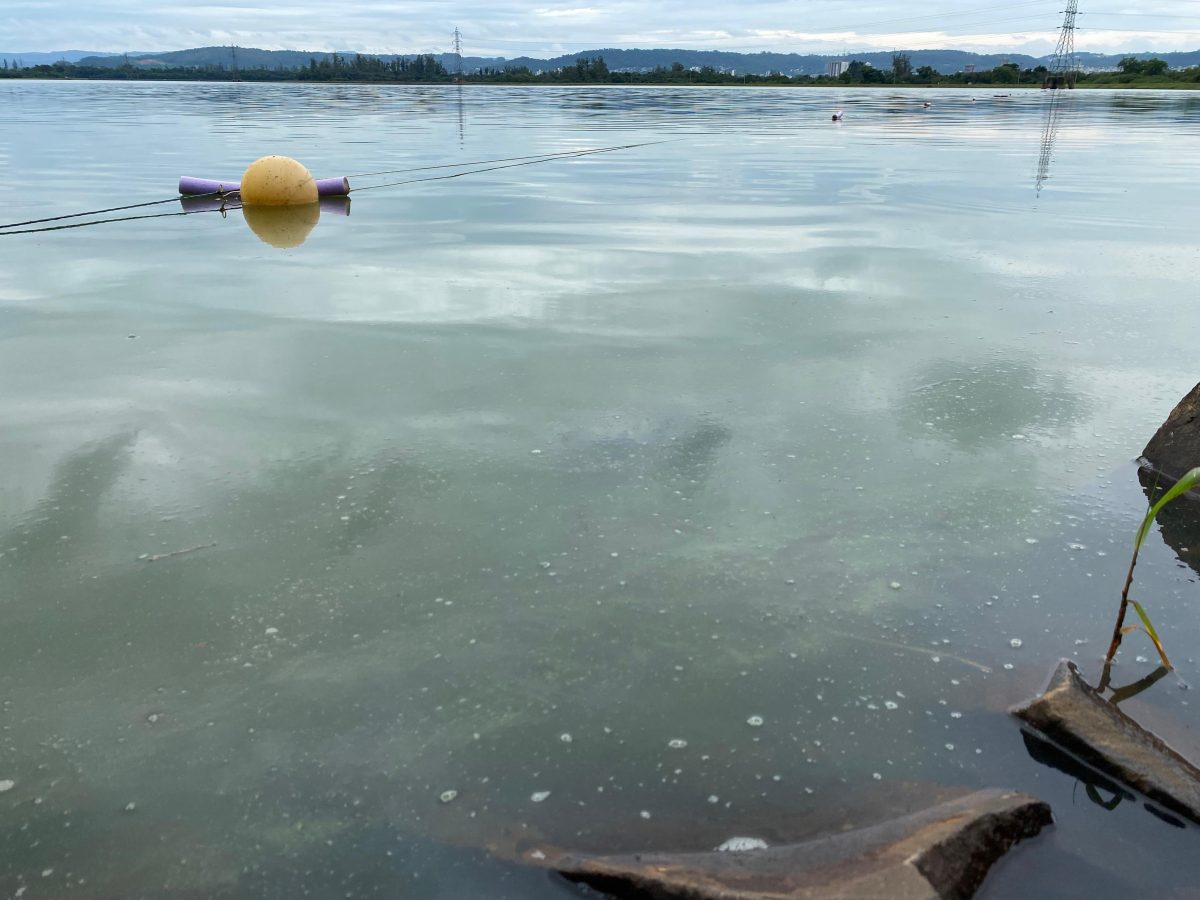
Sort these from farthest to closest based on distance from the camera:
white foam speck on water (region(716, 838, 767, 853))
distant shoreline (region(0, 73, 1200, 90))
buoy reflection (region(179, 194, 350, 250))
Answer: distant shoreline (region(0, 73, 1200, 90))
buoy reflection (region(179, 194, 350, 250))
white foam speck on water (region(716, 838, 767, 853))

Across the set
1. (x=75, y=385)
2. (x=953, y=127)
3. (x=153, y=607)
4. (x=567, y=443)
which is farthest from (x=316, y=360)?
(x=953, y=127)

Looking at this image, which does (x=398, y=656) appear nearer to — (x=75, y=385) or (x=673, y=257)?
(x=75, y=385)

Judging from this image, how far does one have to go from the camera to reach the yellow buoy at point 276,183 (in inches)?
481

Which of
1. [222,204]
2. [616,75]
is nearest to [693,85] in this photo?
[616,75]

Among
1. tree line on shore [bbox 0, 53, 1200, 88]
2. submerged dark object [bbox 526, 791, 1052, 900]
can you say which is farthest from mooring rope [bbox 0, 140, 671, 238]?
tree line on shore [bbox 0, 53, 1200, 88]

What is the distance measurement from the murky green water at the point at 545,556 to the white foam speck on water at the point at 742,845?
5cm

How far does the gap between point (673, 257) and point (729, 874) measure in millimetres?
7638

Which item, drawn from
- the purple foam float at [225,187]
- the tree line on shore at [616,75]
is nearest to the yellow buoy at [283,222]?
the purple foam float at [225,187]

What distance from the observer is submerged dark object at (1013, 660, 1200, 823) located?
2627mm

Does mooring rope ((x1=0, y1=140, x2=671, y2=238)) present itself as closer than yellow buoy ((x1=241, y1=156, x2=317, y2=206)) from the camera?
Yes

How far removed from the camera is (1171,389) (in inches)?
227

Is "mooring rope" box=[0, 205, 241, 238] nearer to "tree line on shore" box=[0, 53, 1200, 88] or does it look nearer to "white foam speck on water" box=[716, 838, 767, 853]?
"white foam speck on water" box=[716, 838, 767, 853]

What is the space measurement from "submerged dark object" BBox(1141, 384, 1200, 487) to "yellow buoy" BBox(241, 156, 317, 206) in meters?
10.7

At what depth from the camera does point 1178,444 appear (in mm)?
4602
